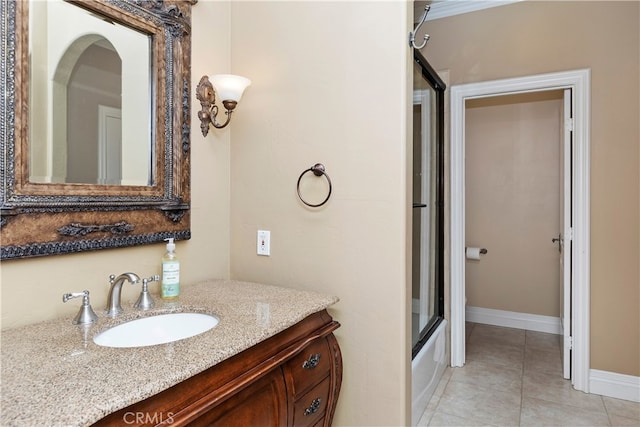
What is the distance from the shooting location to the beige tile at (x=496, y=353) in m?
2.97

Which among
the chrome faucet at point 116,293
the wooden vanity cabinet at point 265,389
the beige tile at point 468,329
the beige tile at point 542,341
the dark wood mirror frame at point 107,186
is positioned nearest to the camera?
the wooden vanity cabinet at point 265,389

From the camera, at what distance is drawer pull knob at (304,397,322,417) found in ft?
4.27

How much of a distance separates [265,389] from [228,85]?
45.9 inches

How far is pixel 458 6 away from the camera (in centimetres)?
283

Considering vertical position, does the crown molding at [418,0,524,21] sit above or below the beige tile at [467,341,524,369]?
above

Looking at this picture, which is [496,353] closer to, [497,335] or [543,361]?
[543,361]

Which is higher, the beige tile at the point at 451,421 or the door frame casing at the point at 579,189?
the door frame casing at the point at 579,189

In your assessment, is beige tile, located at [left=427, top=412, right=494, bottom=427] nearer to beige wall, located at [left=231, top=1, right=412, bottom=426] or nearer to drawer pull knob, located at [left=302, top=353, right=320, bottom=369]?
beige wall, located at [left=231, top=1, right=412, bottom=426]

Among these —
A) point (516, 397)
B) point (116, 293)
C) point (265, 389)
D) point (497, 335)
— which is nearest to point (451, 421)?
point (516, 397)

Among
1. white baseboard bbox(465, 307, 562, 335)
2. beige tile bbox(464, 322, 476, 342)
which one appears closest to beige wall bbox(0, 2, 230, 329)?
beige tile bbox(464, 322, 476, 342)

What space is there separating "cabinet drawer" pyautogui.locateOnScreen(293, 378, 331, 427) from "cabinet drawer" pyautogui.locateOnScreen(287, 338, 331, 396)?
29mm

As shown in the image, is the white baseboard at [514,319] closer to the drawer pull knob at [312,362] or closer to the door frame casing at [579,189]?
the door frame casing at [579,189]

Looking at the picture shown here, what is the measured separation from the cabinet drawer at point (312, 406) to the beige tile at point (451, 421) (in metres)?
1.08

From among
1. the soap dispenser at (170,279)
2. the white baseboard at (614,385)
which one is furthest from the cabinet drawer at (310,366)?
the white baseboard at (614,385)
